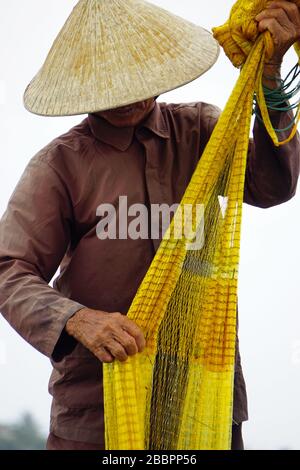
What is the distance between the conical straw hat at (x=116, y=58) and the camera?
2.58 metres

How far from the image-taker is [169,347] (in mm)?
2578

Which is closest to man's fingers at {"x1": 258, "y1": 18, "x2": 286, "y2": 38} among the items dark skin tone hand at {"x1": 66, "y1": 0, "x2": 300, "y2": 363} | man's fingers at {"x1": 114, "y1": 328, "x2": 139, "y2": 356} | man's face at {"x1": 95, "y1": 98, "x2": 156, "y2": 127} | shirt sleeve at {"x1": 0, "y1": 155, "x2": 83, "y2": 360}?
dark skin tone hand at {"x1": 66, "y1": 0, "x2": 300, "y2": 363}

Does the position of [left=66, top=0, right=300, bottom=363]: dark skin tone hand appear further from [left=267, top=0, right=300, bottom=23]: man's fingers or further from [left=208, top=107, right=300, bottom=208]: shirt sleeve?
[left=208, top=107, right=300, bottom=208]: shirt sleeve

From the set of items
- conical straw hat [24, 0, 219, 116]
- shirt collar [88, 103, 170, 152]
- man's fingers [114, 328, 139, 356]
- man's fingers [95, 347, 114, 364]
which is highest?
conical straw hat [24, 0, 219, 116]

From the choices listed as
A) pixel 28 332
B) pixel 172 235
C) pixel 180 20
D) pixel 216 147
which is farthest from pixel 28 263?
pixel 180 20

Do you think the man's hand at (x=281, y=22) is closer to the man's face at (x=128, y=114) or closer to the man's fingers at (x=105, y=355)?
the man's face at (x=128, y=114)

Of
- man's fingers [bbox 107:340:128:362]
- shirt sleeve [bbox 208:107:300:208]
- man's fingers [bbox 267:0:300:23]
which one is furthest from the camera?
shirt sleeve [bbox 208:107:300:208]

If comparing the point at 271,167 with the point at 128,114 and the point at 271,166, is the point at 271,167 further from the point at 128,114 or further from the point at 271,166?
the point at 128,114

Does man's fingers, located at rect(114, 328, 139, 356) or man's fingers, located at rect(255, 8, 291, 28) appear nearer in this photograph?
man's fingers, located at rect(114, 328, 139, 356)

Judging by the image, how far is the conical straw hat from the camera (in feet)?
8.47

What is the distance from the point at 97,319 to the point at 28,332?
0.79ft

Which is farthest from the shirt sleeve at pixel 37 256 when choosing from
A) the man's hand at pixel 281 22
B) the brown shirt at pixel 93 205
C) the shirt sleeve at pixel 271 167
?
the man's hand at pixel 281 22

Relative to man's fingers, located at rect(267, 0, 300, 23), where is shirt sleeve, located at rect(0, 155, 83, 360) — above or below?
below

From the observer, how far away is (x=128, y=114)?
281 cm
